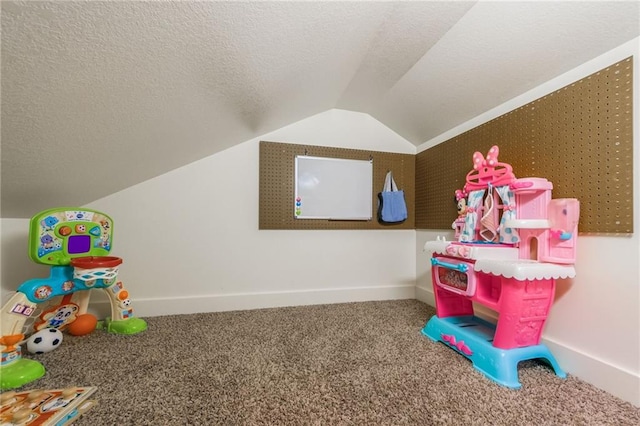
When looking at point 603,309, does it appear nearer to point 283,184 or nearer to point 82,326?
point 283,184

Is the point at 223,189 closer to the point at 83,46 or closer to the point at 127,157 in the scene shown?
the point at 127,157

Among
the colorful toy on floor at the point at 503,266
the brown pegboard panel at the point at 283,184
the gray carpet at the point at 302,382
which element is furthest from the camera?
the brown pegboard panel at the point at 283,184

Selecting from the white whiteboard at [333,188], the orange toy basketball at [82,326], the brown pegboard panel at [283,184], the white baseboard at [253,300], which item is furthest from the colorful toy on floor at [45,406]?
the white whiteboard at [333,188]

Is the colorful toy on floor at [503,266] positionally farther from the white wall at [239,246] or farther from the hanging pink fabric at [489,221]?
the white wall at [239,246]

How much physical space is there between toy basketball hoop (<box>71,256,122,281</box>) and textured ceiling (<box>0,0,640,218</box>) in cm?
50

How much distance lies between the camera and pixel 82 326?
5.32ft

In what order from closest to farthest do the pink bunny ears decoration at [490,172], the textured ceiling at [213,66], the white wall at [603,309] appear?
the textured ceiling at [213,66] → the white wall at [603,309] → the pink bunny ears decoration at [490,172]

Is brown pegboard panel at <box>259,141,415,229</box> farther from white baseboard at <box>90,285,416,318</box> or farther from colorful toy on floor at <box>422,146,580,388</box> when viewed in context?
colorful toy on floor at <box>422,146,580,388</box>

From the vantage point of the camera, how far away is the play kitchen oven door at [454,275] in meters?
1.40

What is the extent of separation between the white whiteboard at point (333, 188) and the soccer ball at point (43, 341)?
172 cm

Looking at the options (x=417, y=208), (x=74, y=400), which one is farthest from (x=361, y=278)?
(x=74, y=400)

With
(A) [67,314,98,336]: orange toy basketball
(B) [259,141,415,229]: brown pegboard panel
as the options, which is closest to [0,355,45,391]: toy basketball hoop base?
(A) [67,314,98,336]: orange toy basketball

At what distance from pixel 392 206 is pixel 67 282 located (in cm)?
249

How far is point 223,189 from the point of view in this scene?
7.11 feet
